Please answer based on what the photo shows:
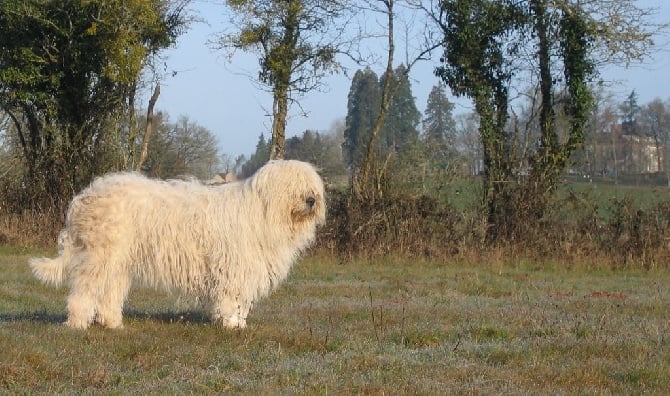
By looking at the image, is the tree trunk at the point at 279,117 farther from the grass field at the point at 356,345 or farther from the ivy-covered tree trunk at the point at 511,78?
the grass field at the point at 356,345

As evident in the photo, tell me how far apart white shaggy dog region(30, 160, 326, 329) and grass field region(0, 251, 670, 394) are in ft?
1.28

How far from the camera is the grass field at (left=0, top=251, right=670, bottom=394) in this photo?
6391mm

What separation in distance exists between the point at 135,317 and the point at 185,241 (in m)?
1.48

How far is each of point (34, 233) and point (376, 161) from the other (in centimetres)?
841

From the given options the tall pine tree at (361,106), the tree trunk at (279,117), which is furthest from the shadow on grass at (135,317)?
the tall pine tree at (361,106)

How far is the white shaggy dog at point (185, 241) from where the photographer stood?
890 centimetres

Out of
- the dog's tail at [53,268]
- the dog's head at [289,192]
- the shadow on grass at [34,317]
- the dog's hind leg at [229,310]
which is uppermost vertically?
the dog's head at [289,192]

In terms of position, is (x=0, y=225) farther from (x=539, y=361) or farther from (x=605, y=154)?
(x=605, y=154)

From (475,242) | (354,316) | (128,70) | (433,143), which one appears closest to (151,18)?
(128,70)

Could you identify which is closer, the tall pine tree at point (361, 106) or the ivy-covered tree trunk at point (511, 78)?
the ivy-covered tree trunk at point (511, 78)

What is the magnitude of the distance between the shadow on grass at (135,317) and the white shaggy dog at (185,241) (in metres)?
0.54

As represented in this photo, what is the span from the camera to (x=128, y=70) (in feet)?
75.8

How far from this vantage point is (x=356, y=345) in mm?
7871

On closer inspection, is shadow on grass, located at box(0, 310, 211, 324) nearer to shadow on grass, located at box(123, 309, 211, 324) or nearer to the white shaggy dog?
shadow on grass, located at box(123, 309, 211, 324)
